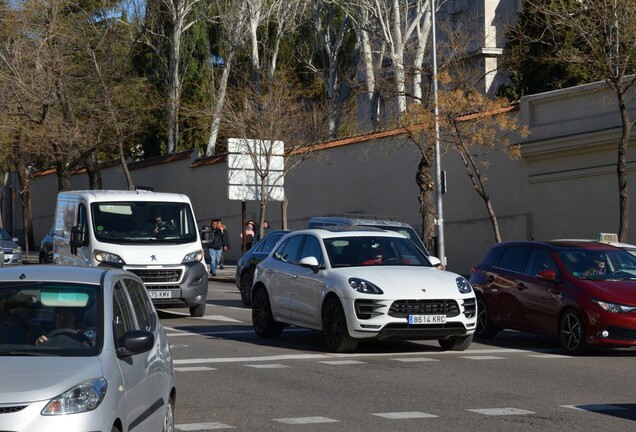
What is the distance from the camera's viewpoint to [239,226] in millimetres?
47312

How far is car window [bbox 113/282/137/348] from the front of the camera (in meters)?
7.55

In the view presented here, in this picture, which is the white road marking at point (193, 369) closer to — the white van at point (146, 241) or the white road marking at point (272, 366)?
the white road marking at point (272, 366)

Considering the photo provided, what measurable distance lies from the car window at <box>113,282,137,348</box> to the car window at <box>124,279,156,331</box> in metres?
0.18

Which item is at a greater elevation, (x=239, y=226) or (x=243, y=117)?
(x=243, y=117)

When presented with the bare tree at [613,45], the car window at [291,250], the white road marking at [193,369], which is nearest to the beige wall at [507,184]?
the bare tree at [613,45]

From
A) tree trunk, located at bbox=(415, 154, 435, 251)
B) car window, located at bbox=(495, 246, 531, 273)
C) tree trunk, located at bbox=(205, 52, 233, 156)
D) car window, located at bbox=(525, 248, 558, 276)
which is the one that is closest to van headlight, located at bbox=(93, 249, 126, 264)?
car window, located at bbox=(495, 246, 531, 273)

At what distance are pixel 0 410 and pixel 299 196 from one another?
3818cm

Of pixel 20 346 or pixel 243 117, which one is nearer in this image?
pixel 20 346

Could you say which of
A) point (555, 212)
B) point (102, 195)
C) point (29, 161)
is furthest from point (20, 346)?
point (29, 161)

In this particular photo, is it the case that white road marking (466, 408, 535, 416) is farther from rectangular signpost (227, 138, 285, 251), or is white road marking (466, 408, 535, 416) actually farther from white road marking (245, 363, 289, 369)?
rectangular signpost (227, 138, 285, 251)

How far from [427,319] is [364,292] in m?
0.87

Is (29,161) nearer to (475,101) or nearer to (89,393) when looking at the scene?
(475,101)

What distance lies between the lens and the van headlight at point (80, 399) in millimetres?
6453

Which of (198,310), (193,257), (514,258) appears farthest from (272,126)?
(514,258)
